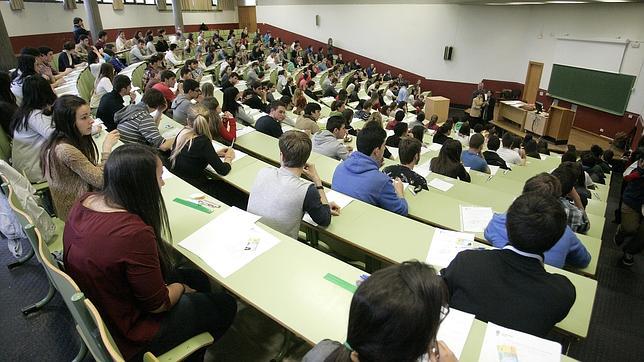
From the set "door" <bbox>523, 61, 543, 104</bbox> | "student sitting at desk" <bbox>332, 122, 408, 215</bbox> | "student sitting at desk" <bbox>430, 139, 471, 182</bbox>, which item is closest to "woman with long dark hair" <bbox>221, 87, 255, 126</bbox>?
"student sitting at desk" <bbox>332, 122, 408, 215</bbox>

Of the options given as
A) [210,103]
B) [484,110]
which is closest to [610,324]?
[210,103]

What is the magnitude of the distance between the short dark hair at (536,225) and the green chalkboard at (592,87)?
32.0 ft

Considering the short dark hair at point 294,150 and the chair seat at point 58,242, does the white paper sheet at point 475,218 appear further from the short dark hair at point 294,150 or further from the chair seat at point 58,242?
the chair seat at point 58,242

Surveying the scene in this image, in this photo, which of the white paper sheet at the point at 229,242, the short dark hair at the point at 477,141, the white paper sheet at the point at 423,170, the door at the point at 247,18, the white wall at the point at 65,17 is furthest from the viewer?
the door at the point at 247,18

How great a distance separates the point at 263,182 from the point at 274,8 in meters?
19.7

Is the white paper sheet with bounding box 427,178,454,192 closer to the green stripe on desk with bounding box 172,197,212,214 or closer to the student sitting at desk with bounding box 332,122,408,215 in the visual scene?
the student sitting at desk with bounding box 332,122,408,215

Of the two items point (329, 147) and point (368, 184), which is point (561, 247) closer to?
point (368, 184)

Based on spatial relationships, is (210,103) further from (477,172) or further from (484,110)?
(484,110)

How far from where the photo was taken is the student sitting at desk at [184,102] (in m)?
5.22

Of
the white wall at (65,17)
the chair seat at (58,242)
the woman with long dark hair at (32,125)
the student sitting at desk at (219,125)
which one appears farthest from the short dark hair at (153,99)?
the white wall at (65,17)

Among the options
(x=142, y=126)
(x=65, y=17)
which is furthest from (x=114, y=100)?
(x=65, y=17)

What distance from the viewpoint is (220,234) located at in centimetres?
226

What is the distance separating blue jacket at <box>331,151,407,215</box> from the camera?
287 cm

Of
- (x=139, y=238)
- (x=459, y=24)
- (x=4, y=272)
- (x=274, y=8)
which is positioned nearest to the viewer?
(x=139, y=238)
